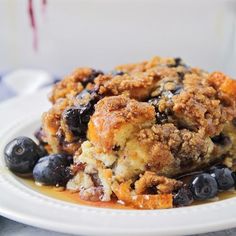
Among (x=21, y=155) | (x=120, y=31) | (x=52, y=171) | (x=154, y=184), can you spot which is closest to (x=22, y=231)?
(x=52, y=171)

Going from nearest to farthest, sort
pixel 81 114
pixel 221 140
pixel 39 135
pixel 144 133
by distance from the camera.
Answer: pixel 144 133
pixel 81 114
pixel 221 140
pixel 39 135

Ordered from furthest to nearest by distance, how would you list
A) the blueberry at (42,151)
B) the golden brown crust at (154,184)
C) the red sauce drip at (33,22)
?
the red sauce drip at (33,22) → the blueberry at (42,151) → the golden brown crust at (154,184)

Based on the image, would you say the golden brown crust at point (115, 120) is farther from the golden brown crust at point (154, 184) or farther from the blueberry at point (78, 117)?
the golden brown crust at point (154, 184)

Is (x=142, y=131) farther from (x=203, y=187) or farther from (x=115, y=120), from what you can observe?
(x=203, y=187)

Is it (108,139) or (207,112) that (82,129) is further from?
(207,112)

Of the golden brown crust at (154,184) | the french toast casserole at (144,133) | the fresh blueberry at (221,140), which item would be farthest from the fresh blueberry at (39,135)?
the fresh blueberry at (221,140)

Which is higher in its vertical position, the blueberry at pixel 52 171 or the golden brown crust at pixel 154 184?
the golden brown crust at pixel 154 184
